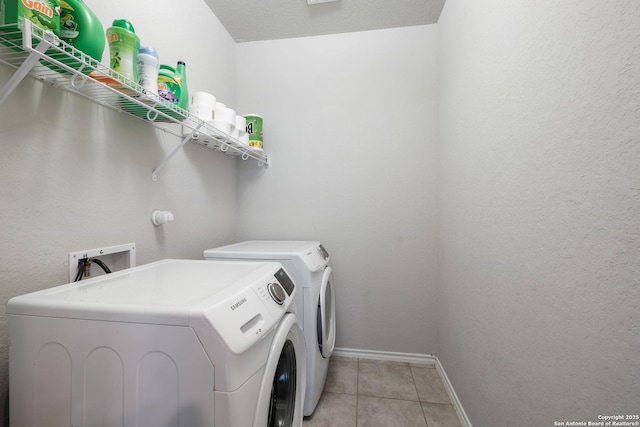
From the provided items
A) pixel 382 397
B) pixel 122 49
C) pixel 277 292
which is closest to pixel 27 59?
pixel 122 49

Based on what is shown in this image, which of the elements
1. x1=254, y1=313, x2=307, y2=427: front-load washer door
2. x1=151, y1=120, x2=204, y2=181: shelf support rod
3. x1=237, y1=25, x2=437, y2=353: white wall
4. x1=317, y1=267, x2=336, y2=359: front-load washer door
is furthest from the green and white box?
x1=237, y1=25, x2=437, y2=353: white wall

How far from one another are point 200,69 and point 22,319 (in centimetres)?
170

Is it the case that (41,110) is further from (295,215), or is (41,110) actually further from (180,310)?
(295,215)

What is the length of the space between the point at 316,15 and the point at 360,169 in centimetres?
120

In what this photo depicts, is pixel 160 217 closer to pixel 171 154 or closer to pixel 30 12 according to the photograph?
pixel 171 154

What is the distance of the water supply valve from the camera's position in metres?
1.38

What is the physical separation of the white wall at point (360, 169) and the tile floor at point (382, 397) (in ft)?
0.60

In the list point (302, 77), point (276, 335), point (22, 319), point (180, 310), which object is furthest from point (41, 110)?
point (302, 77)

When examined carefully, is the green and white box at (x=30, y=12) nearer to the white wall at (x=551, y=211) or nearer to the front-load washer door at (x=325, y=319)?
the white wall at (x=551, y=211)

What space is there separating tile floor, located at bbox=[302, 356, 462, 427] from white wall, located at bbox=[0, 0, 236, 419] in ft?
4.30

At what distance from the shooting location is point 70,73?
81 cm

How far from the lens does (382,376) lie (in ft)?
6.41

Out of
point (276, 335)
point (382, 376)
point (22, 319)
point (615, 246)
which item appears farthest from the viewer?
point (382, 376)

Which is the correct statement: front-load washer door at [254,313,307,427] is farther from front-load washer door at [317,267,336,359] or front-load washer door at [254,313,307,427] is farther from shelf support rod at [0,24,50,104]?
shelf support rod at [0,24,50,104]
